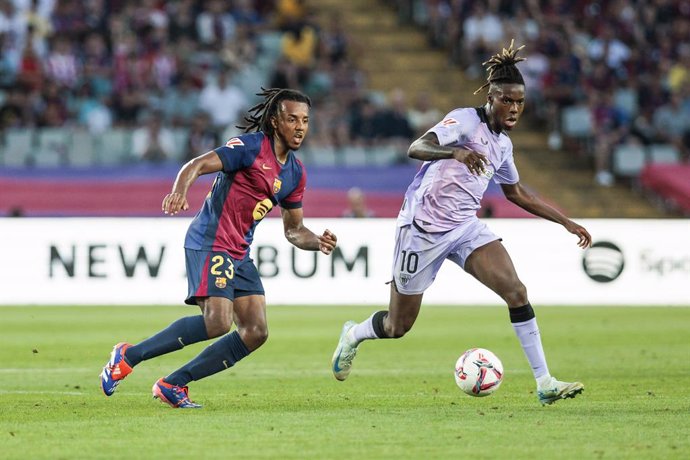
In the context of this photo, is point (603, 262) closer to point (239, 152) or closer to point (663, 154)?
point (663, 154)

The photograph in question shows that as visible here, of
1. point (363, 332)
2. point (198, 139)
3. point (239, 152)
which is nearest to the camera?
point (239, 152)

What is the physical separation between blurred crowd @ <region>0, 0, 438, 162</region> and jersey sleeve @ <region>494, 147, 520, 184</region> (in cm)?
1410

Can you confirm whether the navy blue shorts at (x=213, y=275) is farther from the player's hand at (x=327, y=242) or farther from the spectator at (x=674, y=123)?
the spectator at (x=674, y=123)

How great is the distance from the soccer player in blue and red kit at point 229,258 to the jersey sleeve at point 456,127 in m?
1.02

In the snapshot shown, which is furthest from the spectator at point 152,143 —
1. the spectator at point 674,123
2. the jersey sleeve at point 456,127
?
the jersey sleeve at point 456,127

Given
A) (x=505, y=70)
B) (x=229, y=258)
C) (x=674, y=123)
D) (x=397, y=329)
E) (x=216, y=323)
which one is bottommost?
(x=674, y=123)

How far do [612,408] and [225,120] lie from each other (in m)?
16.4

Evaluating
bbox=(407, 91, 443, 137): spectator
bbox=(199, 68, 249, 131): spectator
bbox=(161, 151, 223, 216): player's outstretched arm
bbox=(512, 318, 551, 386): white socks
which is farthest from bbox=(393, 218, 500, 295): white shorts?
bbox=(407, 91, 443, 137): spectator

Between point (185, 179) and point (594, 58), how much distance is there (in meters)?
21.9

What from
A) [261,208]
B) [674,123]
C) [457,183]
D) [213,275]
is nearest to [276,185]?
[261,208]

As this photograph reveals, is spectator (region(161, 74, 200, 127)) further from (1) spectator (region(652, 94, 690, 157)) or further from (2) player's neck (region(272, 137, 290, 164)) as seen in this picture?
(2) player's neck (region(272, 137, 290, 164))

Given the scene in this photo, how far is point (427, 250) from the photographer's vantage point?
10.9m

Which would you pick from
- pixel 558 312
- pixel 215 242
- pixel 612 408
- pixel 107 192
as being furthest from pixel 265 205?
pixel 107 192

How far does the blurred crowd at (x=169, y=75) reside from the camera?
2505cm
